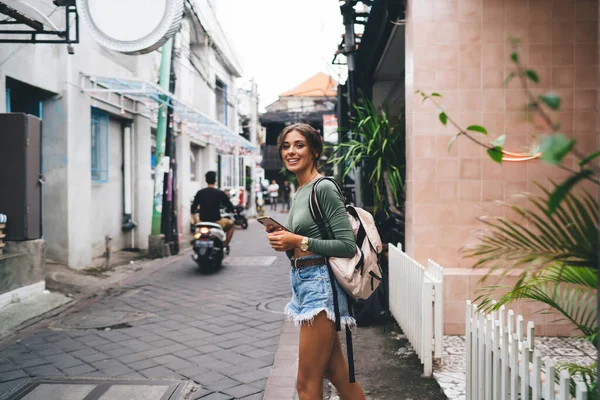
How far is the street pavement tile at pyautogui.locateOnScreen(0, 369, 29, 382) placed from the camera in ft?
13.0

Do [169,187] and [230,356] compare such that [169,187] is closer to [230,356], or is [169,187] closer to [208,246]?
[208,246]

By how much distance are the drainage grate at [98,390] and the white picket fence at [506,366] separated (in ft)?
6.78

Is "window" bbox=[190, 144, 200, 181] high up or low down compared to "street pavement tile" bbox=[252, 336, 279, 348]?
up

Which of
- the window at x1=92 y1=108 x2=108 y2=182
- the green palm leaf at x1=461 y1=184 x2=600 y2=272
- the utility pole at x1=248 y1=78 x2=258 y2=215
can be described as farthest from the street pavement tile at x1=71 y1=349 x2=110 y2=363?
the utility pole at x1=248 y1=78 x2=258 y2=215

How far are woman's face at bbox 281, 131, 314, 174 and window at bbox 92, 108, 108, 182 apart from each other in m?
8.26

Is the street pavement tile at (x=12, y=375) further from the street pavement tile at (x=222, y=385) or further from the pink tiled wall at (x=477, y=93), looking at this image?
the pink tiled wall at (x=477, y=93)

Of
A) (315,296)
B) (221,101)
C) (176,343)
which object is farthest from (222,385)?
(221,101)

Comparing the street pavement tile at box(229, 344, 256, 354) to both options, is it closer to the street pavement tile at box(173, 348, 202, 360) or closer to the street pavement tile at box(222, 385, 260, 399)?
the street pavement tile at box(173, 348, 202, 360)

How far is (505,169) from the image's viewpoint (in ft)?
16.3

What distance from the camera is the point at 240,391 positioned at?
380 centimetres

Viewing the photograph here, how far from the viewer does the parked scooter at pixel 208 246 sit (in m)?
8.73

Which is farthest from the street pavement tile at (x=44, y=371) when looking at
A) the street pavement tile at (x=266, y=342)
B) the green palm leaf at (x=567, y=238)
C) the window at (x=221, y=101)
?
the window at (x=221, y=101)

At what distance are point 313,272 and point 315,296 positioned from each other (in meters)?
0.12

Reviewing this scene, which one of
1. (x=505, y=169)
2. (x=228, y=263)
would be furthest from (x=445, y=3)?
(x=228, y=263)
